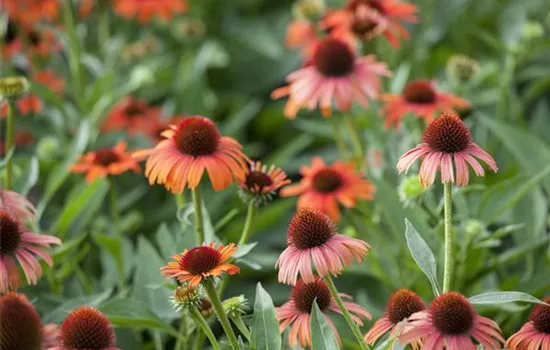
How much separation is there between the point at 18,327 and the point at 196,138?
0.45 m

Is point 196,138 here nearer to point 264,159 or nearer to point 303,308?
point 303,308

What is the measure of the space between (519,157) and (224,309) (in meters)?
0.84

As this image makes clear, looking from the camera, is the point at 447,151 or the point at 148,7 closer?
the point at 447,151

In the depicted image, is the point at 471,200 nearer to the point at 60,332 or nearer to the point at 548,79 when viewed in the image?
the point at 548,79

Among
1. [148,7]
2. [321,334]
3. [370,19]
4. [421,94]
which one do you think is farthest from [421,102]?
[148,7]

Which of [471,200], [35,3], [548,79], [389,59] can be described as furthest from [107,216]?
[548,79]

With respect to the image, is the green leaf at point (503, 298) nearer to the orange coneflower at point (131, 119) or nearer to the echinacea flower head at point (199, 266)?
the echinacea flower head at point (199, 266)

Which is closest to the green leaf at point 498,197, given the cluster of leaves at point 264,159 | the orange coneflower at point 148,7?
the cluster of leaves at point 264,159

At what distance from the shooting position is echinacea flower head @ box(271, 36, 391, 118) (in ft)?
5.86

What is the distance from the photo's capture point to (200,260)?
1.09 m

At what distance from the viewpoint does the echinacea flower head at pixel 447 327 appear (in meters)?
0.97

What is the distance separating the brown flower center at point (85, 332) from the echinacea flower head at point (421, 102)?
2.78ft

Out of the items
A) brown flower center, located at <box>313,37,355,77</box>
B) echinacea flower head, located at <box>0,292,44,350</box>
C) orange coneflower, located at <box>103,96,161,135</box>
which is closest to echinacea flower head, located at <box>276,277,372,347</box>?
echinacea flower head, located at <box>0,292,44,350</box>

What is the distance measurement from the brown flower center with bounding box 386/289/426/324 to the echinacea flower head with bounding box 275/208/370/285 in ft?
0.22
